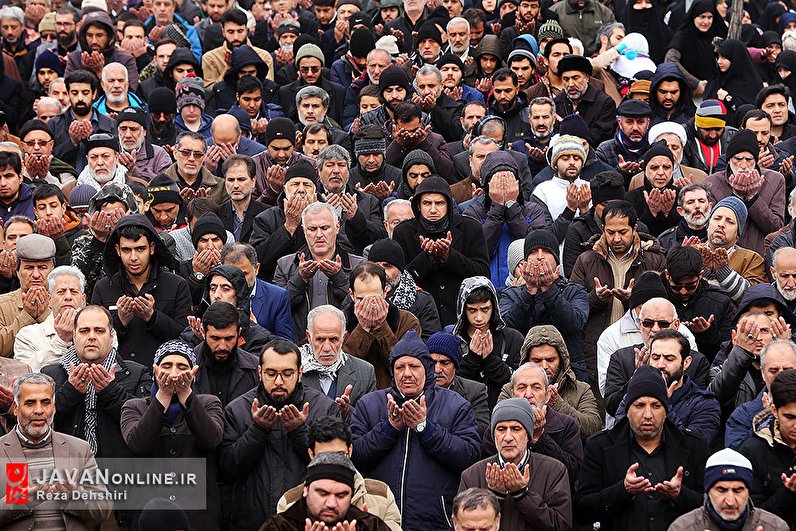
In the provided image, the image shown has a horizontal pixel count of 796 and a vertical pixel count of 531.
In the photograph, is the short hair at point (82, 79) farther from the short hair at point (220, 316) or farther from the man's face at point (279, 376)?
the man's face at point (279, 376)

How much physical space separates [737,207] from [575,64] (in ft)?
13.9

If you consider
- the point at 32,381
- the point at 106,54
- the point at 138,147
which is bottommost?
the point at 106,54

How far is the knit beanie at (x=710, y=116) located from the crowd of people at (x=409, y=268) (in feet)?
0.07

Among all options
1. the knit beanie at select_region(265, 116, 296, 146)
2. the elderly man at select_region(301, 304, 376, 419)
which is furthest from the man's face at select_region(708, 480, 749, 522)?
the knit beanie at select_region(265, 116, 296, 146)

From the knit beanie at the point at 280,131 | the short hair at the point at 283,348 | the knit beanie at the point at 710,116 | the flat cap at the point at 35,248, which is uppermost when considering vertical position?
the short hair at the point at 283,348

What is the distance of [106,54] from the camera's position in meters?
19.9

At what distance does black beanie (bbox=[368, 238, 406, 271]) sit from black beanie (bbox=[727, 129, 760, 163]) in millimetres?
4201

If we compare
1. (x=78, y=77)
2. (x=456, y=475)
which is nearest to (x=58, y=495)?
(x=456, y=475)

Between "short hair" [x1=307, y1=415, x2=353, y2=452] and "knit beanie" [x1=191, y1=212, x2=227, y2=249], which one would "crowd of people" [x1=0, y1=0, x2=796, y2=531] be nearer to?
"short hair" [x1=307, y1=415, x2=353, y2=452]

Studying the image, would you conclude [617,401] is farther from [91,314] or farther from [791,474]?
[91,314]

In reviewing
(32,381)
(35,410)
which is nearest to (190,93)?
(32,381)

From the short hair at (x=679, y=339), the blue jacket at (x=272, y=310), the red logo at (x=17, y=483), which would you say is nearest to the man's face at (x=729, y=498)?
the short hair at (x=679, y=339)

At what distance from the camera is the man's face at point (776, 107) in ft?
57.5

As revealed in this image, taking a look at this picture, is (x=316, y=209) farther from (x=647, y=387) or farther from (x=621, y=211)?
(x=647, y=387)
